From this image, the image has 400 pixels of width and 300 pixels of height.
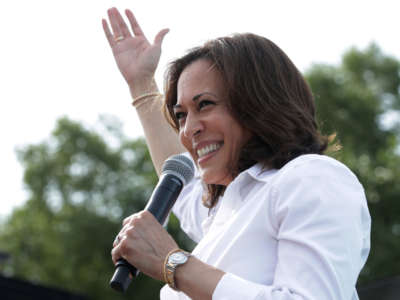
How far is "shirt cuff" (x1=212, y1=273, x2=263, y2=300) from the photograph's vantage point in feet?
5.32

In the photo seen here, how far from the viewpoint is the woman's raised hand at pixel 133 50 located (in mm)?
2996

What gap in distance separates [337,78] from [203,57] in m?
29.6

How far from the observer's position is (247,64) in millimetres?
2152

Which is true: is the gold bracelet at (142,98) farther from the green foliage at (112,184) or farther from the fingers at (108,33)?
the green foliage at (112,184)

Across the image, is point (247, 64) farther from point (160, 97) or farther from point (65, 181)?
point (65, 181)

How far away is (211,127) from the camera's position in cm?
212

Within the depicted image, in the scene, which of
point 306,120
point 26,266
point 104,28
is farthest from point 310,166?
point 26,266

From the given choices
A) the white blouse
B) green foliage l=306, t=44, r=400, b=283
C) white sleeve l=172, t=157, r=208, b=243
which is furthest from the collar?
green foliage l=306, t=44, r=400, b=283

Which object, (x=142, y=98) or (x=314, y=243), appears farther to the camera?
(x=142, y=98)

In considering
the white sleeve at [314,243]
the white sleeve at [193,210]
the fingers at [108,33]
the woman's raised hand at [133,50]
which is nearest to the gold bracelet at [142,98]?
the woman's raised hand at [133,50]

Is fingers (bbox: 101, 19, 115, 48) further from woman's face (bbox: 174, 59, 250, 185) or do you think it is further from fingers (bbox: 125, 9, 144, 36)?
woman's face (bbox: 174, 59, 250, 185)

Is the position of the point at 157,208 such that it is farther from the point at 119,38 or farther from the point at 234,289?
the point at 119,38

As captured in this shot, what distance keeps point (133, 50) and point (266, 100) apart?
121 centimetres

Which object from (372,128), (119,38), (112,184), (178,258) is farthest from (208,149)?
(112,184)
